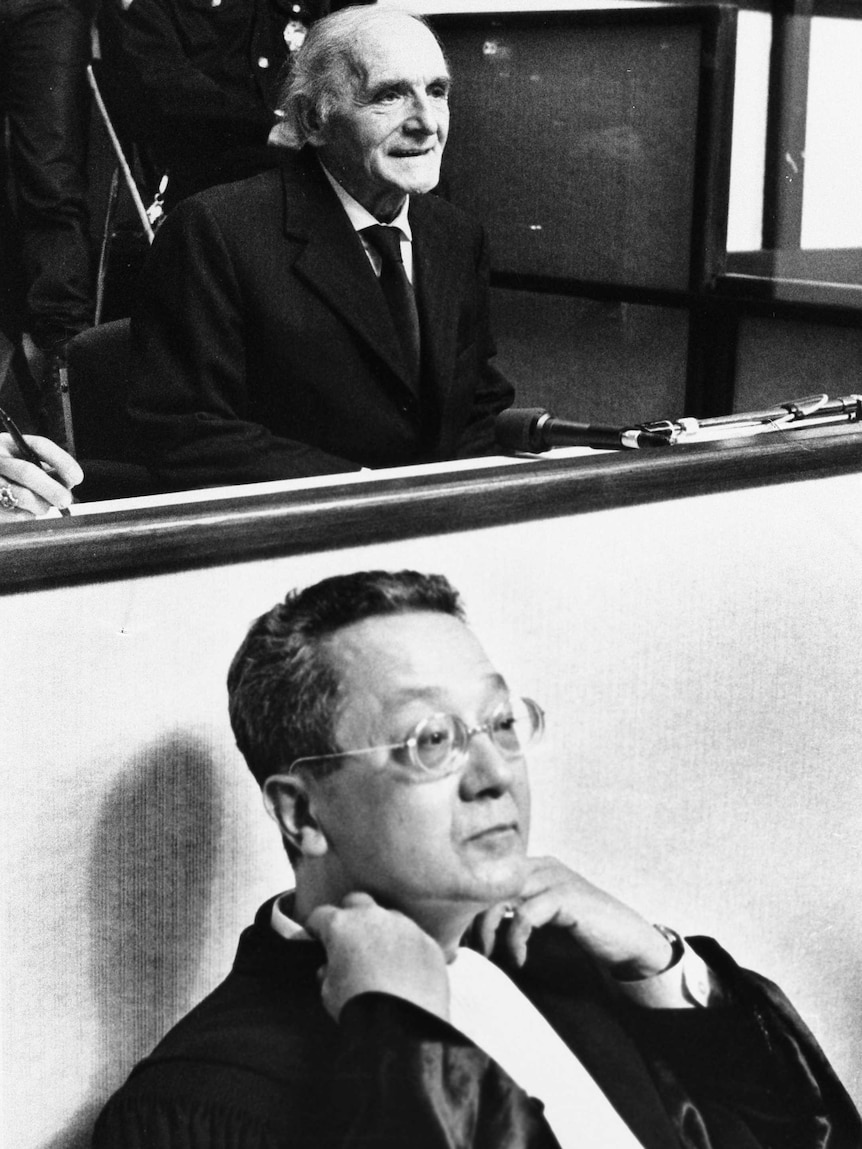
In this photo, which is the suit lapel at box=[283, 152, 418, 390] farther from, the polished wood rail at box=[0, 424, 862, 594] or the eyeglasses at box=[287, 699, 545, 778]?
the eyeglasses at box=[287, 699, 545, 778]

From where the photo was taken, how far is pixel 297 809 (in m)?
0.74

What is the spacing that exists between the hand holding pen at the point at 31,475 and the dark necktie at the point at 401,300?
0.28 meters

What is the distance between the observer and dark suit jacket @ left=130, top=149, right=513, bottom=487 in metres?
0.93

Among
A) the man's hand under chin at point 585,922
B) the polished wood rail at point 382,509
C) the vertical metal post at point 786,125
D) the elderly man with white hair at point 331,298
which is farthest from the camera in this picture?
the vertical metal post at point 786,125

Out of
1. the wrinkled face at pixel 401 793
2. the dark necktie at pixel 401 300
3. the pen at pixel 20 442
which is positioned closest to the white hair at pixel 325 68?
the dark necktie at pixel 401 300

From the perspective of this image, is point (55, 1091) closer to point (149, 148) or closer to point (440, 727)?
point (440, 727)

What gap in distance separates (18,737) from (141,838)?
0.26ft

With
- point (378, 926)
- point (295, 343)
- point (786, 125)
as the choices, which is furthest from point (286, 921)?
point (786, 125)

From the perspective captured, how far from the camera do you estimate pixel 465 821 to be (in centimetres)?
75

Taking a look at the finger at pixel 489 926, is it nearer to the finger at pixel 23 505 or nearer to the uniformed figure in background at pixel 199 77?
the finger at pixel 23 505

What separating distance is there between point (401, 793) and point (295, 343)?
362 millimetres

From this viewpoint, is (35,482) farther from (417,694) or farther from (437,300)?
(437,300)

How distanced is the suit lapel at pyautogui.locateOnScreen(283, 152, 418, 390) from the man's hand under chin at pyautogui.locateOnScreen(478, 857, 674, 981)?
0.37 m

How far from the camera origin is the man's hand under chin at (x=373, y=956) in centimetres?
72
